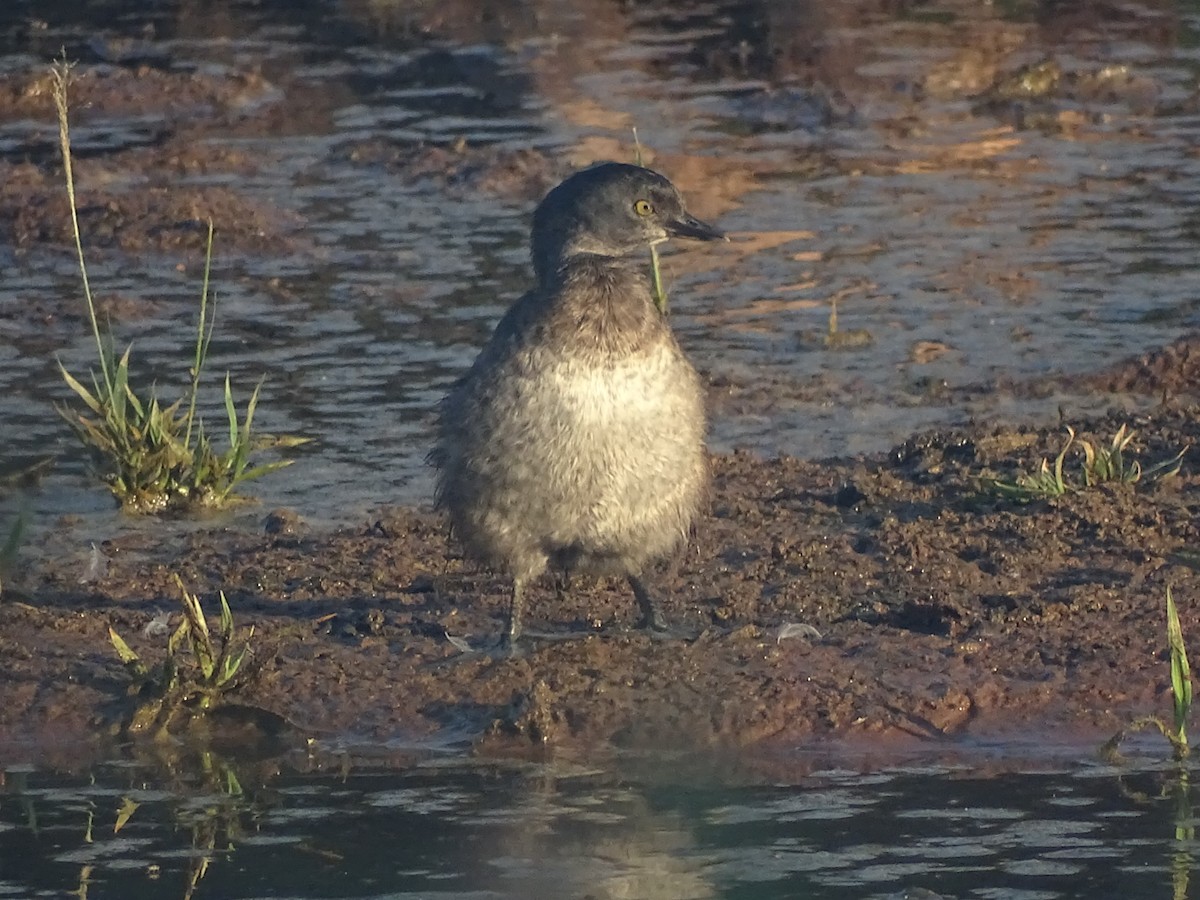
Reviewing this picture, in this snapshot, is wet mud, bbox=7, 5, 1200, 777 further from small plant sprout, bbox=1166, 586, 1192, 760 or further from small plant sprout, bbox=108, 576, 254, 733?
small plant sprout, bbox=1166, 586, 1192, 760

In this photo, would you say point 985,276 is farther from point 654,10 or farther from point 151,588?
point 654,10

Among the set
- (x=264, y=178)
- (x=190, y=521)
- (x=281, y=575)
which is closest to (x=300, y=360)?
(x=190, y=521)

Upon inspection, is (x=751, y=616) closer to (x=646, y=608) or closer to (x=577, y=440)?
(x=646, y=608)

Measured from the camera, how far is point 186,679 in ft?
19.6

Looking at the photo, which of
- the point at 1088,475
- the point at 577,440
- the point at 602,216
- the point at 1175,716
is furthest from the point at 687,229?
the point at 1175,716

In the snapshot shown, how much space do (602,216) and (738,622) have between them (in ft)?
3.92

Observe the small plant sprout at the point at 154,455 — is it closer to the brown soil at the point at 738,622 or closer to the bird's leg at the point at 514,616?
the brown soil at the point at 738,622

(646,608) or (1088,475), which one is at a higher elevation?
(1088,475)

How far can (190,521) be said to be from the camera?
7727mm

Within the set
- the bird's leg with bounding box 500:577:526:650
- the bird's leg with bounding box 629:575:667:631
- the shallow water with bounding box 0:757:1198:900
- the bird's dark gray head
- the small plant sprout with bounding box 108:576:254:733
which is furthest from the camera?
the bird's dark gray head

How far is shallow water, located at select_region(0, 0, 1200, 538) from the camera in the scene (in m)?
8.90

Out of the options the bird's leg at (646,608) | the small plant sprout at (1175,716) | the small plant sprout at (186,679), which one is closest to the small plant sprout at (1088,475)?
the bird's leg at (646,608)

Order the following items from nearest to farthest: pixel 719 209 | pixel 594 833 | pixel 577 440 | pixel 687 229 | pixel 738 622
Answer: pixel 594 833 → pixel 577 440 → pixel 738 622 → pixel 687 229 → pixel 719 209

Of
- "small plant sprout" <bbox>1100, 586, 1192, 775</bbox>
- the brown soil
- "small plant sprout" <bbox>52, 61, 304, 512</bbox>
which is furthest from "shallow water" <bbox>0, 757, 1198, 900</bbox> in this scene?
"small plant sprout" <bbox>52, 61, 304, 512</bbox>
